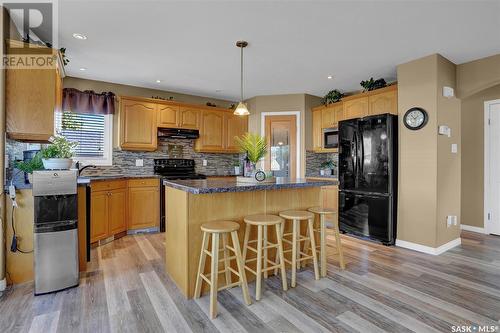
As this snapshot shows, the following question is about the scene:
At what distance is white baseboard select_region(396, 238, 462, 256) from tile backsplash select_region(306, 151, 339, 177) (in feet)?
6.76

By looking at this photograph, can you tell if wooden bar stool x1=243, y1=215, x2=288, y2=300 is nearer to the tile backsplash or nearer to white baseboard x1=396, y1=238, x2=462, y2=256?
white baseboard x1=396, y1=238, x2=462, y2=256

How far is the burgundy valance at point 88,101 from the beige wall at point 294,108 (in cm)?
263

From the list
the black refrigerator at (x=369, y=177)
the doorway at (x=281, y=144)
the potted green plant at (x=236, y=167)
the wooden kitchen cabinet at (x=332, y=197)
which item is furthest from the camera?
the potted green plant at (x=236, y=167)

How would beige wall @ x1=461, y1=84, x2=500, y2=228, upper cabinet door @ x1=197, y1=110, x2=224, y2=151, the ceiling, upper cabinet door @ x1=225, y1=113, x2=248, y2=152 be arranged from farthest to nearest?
upper cabinet door @ x1=225, y1=113, x2=248, y2=152 < upper cabinet door @ x1=197, y1=110, x2=224, y2=151 < beige wall @ x1=461, y1=84, x2=500, y2=228 < the ceiling

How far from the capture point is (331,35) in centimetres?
289

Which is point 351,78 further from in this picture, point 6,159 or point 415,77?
point 6,159

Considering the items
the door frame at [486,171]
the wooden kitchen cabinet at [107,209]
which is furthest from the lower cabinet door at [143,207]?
the door frame at [486,171]

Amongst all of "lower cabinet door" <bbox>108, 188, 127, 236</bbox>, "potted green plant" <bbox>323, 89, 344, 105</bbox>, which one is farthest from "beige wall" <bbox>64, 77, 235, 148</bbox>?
"potted green plant" <bbox>323, 89, 344, 105</bbox>

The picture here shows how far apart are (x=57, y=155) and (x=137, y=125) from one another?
2.09 m

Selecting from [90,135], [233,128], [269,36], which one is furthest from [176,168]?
[269,36]

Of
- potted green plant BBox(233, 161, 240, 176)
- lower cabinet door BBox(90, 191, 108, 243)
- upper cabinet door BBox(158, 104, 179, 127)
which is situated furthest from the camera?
potted green plant BBox(233, 161, 240, 176)

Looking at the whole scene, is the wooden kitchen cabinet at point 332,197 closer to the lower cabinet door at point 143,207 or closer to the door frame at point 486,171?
the door frame at point 486,171

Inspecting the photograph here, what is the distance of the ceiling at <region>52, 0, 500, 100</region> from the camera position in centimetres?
240

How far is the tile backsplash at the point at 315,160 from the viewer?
5340 millimetres
